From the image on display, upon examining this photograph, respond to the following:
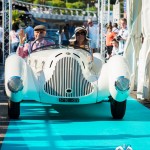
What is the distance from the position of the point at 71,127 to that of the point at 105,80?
116 centimetres

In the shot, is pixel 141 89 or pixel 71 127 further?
pixel 141 89

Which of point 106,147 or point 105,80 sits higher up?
point 105,80

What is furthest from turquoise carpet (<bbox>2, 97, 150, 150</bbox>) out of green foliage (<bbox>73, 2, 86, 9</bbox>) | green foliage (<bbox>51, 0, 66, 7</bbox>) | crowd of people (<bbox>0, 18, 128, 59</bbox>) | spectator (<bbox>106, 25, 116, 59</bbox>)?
green foliage (<bbox>73, 2, 86, 9</bbox>)

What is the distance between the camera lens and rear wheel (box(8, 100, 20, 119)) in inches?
329

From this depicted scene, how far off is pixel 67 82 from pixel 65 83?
0.12ft

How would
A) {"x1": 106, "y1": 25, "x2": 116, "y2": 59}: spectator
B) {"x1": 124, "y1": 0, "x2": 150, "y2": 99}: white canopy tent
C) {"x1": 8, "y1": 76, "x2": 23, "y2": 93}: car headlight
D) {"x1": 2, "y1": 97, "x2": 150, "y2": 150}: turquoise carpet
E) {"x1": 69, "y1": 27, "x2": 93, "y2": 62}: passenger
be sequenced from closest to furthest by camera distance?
{"x1": 2, "y1": 97, "x2": 150, "y2": 150}: turquoise carpet → {"x1": 8, "y1": 76, "x2": 23, "y2": 93}: car headlight → {"x1": 69, "y1": 27, "x2": 93, "y2": 62}: passenger → {"x1": 124, "y1": 0, "x2": 150, "y2": 99}: white canopy tent → {"x1": 106, "y1": 25, "x2": 116, "y2": 59}: spectator

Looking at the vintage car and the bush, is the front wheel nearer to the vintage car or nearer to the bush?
the vintage car

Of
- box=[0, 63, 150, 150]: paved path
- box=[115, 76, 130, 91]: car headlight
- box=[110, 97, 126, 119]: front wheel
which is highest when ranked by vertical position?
box=[115, 76, 130, 91]: car headlight

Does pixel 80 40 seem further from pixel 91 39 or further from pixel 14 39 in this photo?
pixel 14 39

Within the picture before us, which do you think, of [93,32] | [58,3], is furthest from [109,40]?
[58,3]

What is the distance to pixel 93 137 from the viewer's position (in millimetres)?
7234

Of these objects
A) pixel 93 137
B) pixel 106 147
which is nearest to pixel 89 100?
pixel 93 137

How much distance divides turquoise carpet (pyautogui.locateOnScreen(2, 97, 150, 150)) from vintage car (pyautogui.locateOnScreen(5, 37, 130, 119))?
35 cm

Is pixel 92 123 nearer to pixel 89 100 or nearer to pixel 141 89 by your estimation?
pixel 89 100
